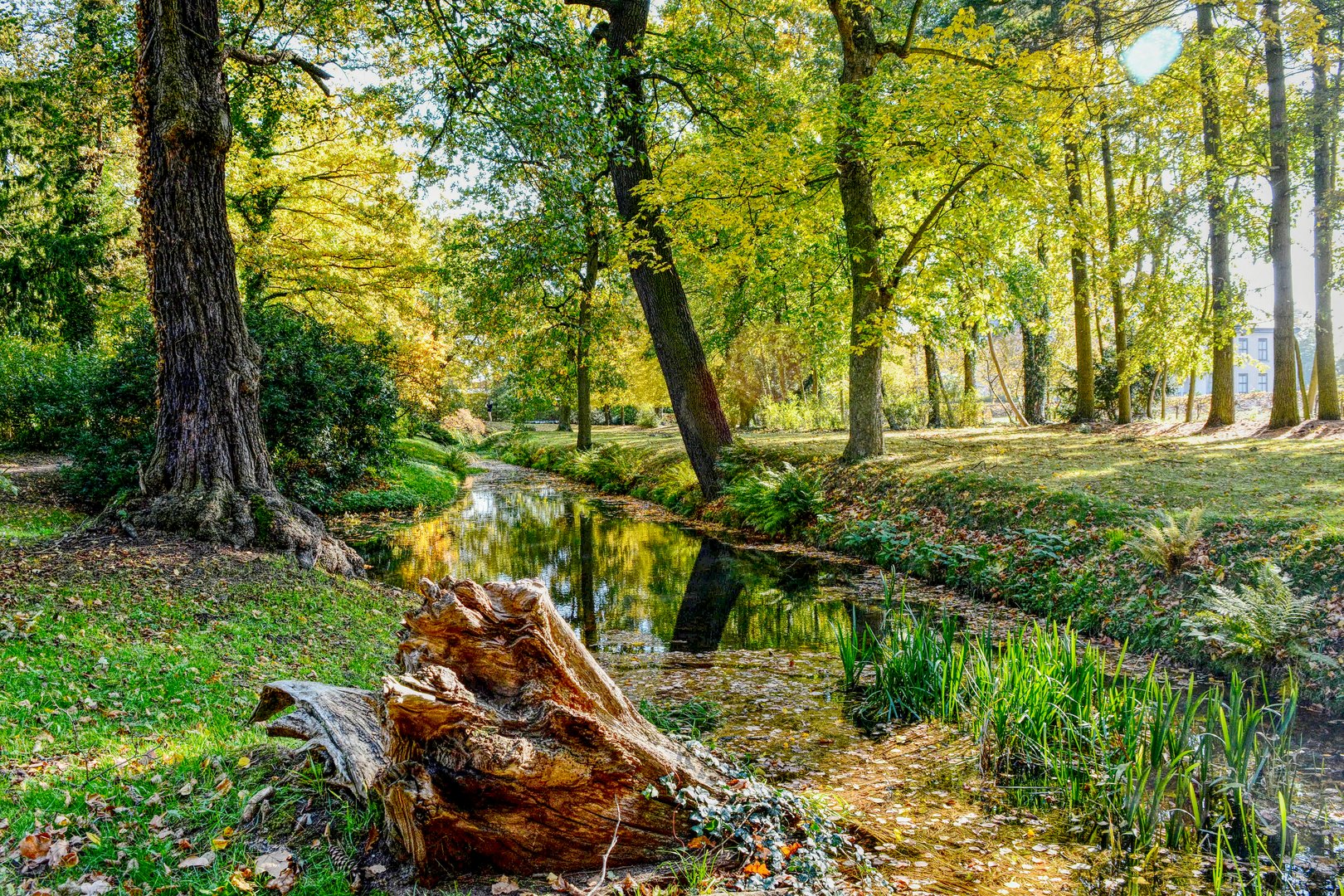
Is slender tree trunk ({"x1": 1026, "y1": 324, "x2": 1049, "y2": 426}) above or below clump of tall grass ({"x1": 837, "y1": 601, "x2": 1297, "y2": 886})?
above

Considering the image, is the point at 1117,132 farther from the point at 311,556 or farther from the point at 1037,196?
the point at 311,556

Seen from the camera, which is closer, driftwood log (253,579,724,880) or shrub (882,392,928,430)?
driftwood log (253,579,724,880)

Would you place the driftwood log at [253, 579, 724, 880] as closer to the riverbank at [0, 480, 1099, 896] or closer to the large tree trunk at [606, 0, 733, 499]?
the riverbank at [0, 480, 1099, 896]

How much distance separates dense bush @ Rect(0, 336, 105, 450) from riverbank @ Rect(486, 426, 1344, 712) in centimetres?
1145

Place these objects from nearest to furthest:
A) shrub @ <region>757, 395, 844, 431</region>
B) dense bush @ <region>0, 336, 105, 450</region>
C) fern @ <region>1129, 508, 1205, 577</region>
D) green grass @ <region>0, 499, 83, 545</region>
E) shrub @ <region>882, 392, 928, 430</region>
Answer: fern @ <region>1129, 508, 1205, 577</region>
green grass @ <region>0, 499, 83, 545</region>
dense bush @ <region>0, 336, 105, 450</region>
shrub @ <region>882, 392, 928, 430</region>
shrub @ <region>757, 395, 844, 431</region>

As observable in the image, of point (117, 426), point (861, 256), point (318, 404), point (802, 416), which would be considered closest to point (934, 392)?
point (802, 416)

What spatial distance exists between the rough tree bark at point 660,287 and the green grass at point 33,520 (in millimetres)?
8436

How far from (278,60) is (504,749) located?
8.95m

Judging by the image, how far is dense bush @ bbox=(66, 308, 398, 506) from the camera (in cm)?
1052

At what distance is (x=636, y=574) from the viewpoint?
11195 mm

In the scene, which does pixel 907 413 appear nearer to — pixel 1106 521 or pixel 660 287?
pixel 660 287

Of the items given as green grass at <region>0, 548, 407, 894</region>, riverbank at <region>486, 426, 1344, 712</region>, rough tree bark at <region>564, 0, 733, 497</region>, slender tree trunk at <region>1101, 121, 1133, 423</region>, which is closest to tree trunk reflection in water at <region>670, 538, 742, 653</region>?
riverbank at <region>486, 426, 1344, 712</region>

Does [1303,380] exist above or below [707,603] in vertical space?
above

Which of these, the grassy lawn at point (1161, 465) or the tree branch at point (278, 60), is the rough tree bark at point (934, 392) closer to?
the grassy lawn at point (1161, 465)
